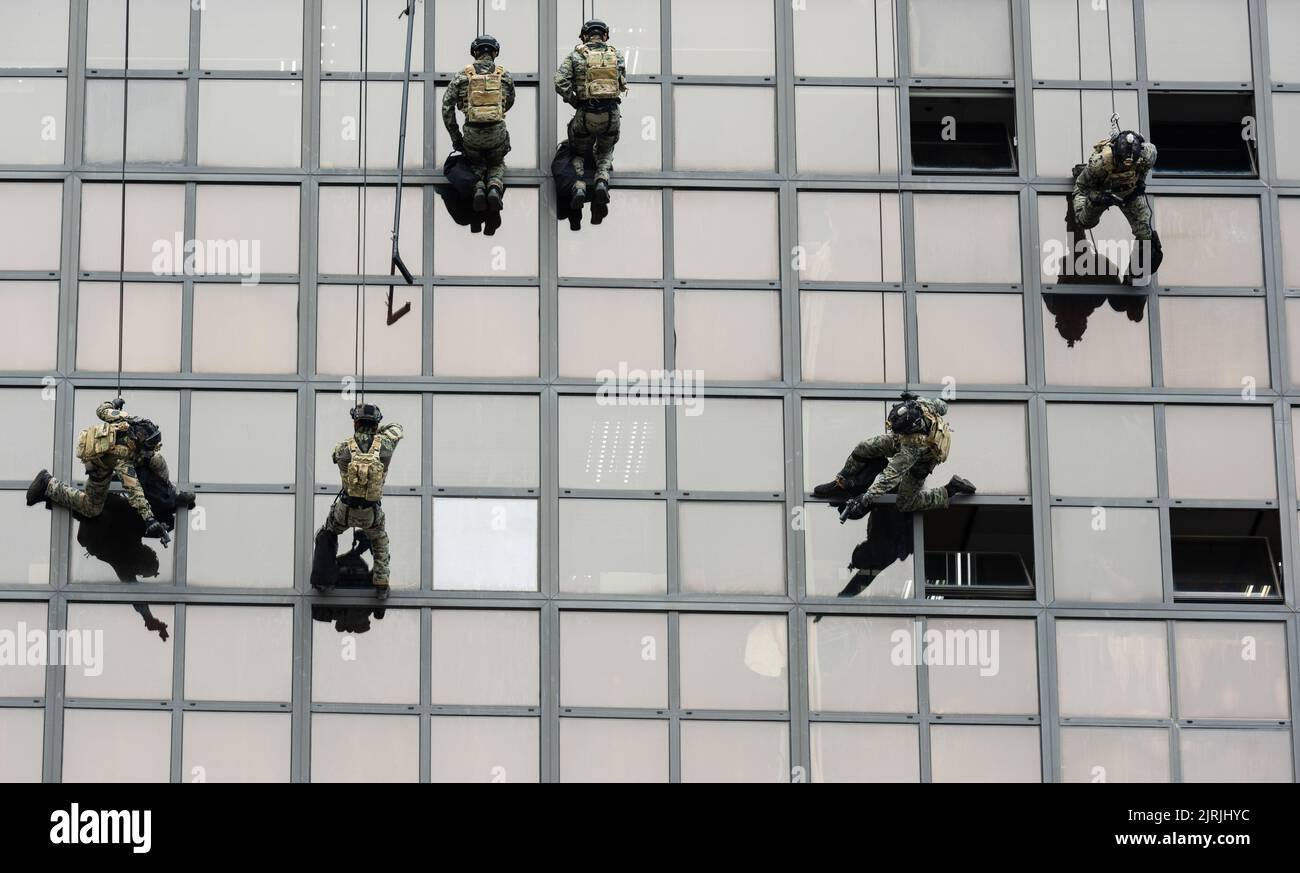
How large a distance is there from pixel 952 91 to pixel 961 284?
2295 mm

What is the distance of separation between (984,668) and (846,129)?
20.3 ft

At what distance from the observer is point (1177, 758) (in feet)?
86.9

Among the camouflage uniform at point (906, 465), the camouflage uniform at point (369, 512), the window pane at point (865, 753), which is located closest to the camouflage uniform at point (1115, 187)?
the camouflage uniform at point (906, 465)

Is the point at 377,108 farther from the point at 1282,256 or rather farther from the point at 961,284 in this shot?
the point at 1282,256

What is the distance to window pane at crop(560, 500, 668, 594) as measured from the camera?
26.7 metres

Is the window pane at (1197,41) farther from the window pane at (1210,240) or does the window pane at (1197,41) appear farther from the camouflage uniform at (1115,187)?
the window pane at (1210,240)

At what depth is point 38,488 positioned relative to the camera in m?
26.5

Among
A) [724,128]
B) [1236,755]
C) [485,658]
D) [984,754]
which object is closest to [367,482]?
[485,658]

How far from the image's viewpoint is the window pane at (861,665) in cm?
2653

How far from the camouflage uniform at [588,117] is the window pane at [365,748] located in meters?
6.20

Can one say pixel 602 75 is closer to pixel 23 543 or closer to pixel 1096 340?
pixel 1096 340

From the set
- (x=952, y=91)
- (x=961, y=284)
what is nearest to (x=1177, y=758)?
(x=961, y=284)

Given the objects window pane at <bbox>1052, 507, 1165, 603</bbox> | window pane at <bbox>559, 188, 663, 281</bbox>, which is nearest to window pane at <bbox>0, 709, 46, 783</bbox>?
Answer: window pane at <bbox>559, 188, 663, 281</bbox>
